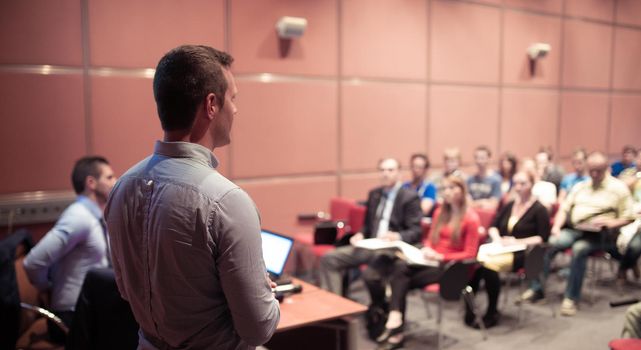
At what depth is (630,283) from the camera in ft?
18.4

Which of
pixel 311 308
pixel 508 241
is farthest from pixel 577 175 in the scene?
pixel 311 308

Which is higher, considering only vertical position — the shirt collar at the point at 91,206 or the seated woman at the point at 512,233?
the shirt collar at the point at 91,206

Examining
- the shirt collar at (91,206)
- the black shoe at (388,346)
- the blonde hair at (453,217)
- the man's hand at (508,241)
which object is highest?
the shirt collar at (91,206)

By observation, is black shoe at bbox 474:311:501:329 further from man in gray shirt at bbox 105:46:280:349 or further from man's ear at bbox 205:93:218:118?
man's ear at bbox 205:93:218:118

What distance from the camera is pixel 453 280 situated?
3896mm

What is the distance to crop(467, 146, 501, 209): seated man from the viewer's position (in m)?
6.26

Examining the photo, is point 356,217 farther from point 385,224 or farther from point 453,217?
point 453,217

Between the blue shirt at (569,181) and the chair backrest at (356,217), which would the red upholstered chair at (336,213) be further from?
the blue shirt at (569,181)

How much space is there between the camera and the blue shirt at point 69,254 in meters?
3.06

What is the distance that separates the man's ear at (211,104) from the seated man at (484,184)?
5.24 metres

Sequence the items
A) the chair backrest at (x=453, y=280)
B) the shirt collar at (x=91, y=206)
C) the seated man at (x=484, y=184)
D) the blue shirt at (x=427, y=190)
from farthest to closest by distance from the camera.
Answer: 1. the seated man at (x=484, y=184)
2. the blue shirt at (x=427, y=190)
3. the chair backrest at (x=453, y=280)
4. the shirt collar at (x=91, y=206)

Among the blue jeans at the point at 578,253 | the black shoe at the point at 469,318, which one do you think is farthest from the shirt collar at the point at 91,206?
the blue jeans at the point at 578,253

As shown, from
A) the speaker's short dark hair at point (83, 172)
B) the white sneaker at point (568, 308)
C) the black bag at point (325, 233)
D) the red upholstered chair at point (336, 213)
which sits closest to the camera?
the speaker's short dark hair at point (83, 172)

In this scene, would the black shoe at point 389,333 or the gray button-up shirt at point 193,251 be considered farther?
the black shoe at point 389,333
